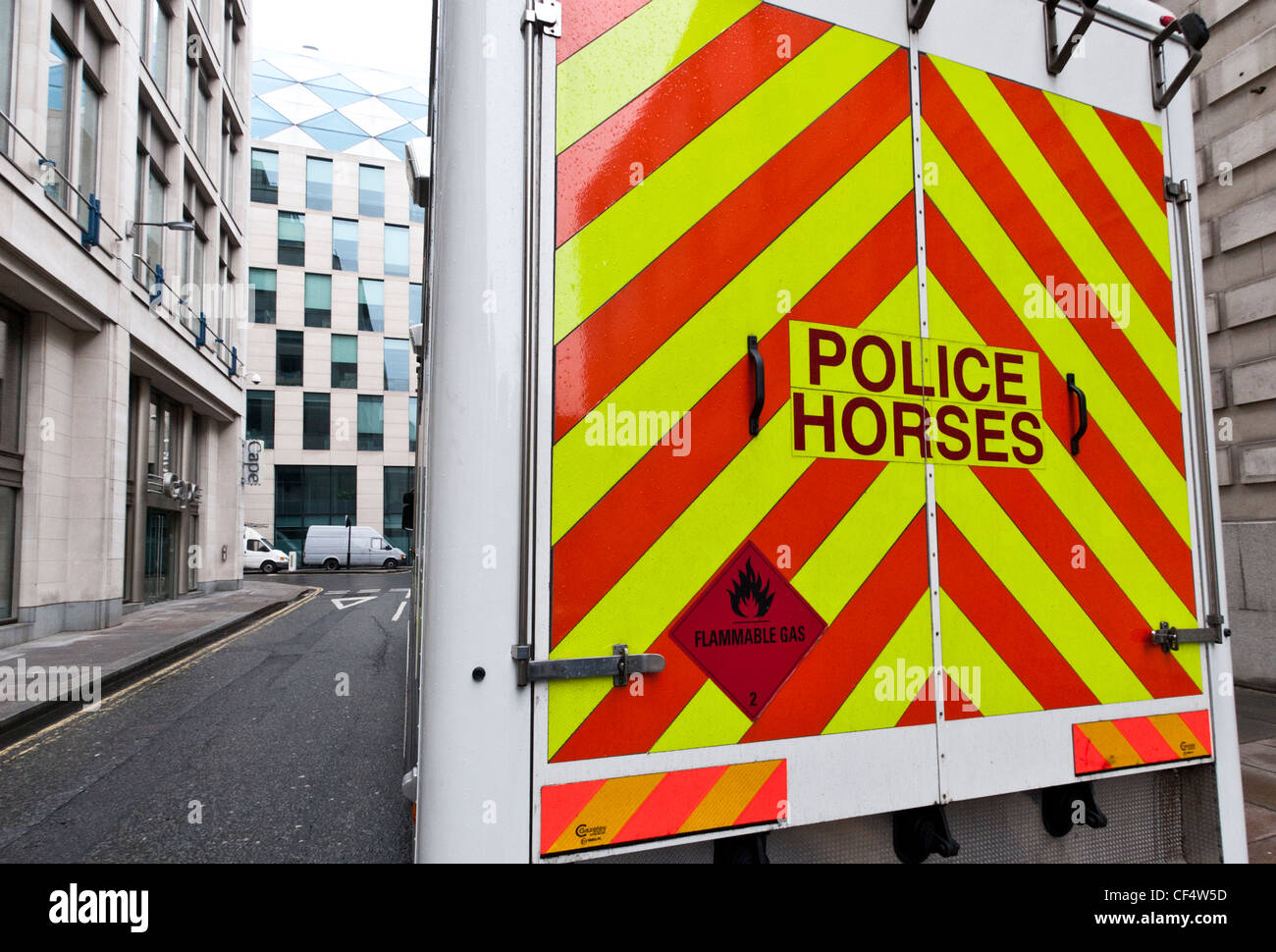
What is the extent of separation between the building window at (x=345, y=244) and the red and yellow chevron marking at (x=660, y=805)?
130 ft

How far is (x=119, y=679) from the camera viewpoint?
8117 millimetres

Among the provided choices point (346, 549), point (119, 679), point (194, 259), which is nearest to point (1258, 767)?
point (119, 679)

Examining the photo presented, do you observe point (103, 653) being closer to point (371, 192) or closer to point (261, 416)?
point (261, 416)

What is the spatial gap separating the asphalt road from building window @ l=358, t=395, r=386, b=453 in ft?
96.1

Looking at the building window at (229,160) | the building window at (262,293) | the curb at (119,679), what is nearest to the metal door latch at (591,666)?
the curb at (119,679)

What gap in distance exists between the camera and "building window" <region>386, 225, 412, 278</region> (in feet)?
125

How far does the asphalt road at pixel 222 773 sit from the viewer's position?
3822mm

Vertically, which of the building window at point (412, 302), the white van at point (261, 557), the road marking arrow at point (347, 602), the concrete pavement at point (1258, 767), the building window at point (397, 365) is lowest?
the road marking arrow at point (347, 602)

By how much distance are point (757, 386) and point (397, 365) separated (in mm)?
38279

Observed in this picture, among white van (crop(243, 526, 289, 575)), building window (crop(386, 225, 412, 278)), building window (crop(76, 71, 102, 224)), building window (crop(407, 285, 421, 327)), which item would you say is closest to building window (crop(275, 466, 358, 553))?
white van (crop(243, 526, 289, 575))

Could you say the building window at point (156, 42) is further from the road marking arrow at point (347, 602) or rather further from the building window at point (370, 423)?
the building window at point (370, 423)
